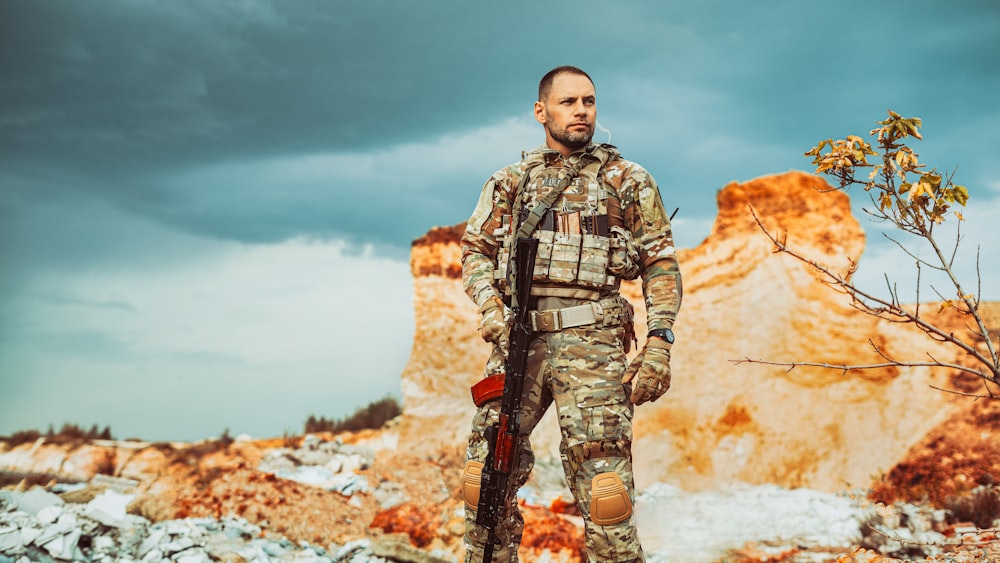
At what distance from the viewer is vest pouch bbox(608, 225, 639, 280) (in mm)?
3545

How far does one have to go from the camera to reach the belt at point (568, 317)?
11.3 ft

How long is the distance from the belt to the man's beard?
31.8 inches

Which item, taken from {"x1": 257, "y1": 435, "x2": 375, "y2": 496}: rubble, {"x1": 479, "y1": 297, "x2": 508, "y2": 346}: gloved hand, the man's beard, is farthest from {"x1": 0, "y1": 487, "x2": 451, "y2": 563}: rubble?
the man's beard

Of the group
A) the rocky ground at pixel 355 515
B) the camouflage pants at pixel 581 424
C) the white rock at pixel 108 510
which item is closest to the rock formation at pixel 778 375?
the rocky ground at pixel 355 515

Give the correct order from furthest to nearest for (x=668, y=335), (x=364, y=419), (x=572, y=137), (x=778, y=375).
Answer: (x=364, y=419), (x=778, y=375), (x=572, y=137), (x=668, y=335)

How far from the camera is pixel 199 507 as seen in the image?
23.8 feet

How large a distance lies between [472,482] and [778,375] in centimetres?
669

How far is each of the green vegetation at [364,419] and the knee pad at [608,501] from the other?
11.6 metres

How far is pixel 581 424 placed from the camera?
3.33 metres

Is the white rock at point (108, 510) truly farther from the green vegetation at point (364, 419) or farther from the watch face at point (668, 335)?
the green vegetation at point (364, 419)

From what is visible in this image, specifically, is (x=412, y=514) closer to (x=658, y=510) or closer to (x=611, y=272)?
(x=658, y=510)

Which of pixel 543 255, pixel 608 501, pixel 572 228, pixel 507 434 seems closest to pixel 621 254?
pixel 572 228

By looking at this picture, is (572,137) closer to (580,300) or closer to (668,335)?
(580,300)

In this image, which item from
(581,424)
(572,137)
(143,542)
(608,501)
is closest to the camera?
(608,501)
